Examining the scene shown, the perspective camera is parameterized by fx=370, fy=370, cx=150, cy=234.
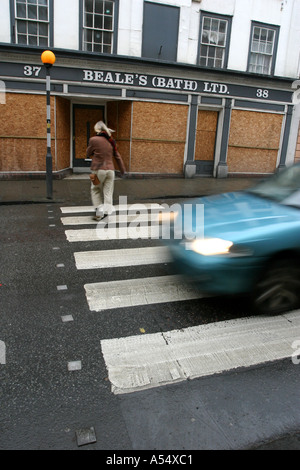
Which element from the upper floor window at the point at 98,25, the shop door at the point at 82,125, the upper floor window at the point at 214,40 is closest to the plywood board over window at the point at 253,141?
the upper floor window at the point at 214,40

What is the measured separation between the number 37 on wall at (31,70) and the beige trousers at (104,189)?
21.6 feet

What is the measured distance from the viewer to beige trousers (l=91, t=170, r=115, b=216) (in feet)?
26.9

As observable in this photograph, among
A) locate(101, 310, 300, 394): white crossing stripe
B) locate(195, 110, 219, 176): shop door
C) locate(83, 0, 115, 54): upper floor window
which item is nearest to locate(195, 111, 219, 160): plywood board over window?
locate(195, 110, 219, 176): shop door

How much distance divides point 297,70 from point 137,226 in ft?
40.7

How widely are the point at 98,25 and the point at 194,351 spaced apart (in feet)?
42.9

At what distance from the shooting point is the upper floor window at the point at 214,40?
14430 millimetres

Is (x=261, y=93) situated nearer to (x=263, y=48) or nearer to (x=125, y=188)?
(x=263, y=48)

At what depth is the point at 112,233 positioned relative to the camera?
757cm

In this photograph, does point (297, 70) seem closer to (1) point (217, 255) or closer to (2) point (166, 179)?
(2) point (166, 179)

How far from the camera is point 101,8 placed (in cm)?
1309

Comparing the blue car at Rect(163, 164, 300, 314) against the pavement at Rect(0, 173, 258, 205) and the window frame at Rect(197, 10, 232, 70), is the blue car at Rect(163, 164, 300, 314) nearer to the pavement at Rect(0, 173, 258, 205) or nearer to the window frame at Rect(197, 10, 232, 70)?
the pavement at Rect(0, 173, 258, 205)
